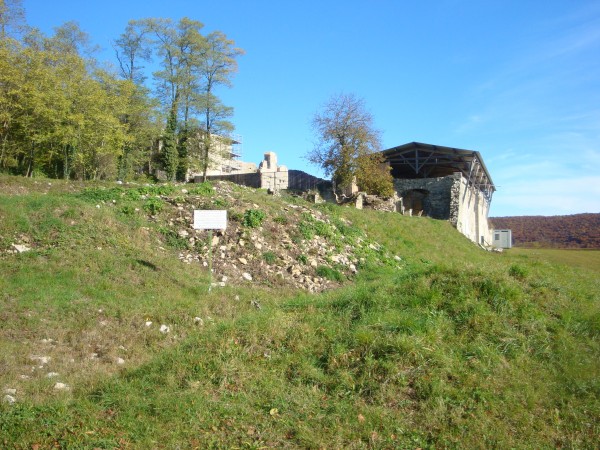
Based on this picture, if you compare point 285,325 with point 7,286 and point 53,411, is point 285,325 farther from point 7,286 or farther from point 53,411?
point 7,286

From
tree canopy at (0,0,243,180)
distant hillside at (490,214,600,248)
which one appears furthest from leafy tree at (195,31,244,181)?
distant hillside at (490,214,600,248)

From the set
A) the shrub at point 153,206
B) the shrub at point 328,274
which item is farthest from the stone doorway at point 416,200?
the shrub at point 153,206

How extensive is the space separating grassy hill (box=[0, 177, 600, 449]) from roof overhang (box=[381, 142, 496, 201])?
30.5 meters

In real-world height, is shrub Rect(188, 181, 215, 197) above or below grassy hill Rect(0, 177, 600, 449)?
above

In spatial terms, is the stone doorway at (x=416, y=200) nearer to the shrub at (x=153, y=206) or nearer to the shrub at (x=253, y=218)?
the shrub at (x=253, y=218)

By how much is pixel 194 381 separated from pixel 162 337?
9.38 ft

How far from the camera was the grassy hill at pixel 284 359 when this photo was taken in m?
5.01

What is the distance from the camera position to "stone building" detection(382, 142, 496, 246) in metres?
35.7

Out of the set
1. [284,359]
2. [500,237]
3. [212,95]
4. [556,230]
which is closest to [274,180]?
[212,95]

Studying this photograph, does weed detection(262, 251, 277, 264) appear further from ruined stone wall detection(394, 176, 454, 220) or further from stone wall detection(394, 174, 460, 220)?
ruined stone wall detection(394, 176, 454, 220)

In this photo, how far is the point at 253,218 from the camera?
51.3ft

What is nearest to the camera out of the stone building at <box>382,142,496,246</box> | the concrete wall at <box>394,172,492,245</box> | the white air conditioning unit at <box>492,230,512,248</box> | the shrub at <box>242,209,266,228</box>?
the shrub at <box>242,209,266,228</box>

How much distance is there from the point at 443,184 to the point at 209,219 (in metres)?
28.0

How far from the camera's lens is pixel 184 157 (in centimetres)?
3447
